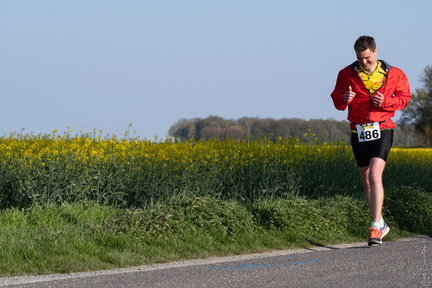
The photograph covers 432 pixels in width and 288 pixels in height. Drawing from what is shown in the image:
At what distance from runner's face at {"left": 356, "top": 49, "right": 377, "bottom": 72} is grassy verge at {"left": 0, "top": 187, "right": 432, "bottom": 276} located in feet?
7.95

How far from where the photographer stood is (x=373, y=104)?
8.11 m

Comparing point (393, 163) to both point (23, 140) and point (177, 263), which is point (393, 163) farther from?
point (177, 263)

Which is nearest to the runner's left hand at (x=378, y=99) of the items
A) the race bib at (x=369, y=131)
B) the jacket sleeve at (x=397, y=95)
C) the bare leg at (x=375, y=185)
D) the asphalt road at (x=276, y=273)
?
the jacket sleeve at (x=397, y=95)

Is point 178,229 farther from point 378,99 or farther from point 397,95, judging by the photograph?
point 397,95

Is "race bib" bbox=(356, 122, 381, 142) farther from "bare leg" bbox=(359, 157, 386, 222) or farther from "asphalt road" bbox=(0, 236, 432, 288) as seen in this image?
"asphalt road" bbox=(0, 236, 432, 288)

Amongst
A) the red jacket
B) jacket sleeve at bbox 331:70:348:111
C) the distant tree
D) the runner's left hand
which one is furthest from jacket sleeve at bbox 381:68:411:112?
the distant tree

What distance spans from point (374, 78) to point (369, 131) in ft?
2.14

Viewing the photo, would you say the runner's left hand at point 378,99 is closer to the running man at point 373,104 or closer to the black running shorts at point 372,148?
the running man at point 373,104

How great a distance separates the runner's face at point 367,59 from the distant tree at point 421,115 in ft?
196

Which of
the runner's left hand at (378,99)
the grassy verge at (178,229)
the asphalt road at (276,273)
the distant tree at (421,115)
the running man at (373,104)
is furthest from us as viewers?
the distant tree at (421,115)

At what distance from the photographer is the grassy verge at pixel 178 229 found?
706 centimetres

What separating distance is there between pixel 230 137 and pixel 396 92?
6.88 meters

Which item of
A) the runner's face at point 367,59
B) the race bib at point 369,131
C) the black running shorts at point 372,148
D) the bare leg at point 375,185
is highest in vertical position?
the runner's face at point 367,59

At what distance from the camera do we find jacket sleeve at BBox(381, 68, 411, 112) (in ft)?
26.5
